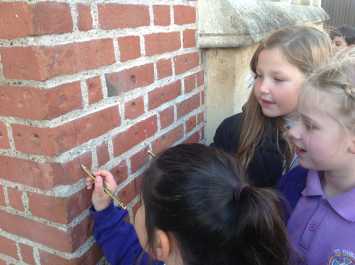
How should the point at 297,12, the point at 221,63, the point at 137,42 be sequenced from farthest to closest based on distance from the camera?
the point at 297,12 < the point at 221,63 < the point at 137,42

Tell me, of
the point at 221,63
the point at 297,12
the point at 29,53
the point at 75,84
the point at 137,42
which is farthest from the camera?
the point at 297,12

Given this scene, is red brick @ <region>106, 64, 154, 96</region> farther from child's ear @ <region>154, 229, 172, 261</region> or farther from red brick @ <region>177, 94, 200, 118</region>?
child's ear @ <region>154, 229, 172, 261</region>

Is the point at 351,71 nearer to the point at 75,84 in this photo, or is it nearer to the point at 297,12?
the point at 75,84

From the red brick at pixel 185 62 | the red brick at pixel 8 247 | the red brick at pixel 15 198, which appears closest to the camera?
the red brick at pixel 15 198

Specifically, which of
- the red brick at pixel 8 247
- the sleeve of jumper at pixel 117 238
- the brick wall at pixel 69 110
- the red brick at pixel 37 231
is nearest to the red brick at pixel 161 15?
the brick wall at pixel 69 110

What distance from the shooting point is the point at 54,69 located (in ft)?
2.93

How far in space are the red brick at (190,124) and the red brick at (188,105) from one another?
0.05 meters

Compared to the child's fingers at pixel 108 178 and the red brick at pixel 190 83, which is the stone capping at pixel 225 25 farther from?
the child's fingers at pixel 108 178

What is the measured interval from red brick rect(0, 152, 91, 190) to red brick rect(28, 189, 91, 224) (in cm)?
4

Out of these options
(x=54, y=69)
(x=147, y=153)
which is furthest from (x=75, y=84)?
(x=147, y=153)

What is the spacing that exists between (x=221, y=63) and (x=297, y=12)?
1467 mm

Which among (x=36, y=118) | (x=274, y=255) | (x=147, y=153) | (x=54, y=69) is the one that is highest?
(x=54, y=69)

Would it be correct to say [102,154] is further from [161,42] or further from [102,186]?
[161,42]

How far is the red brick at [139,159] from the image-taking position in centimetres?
129
